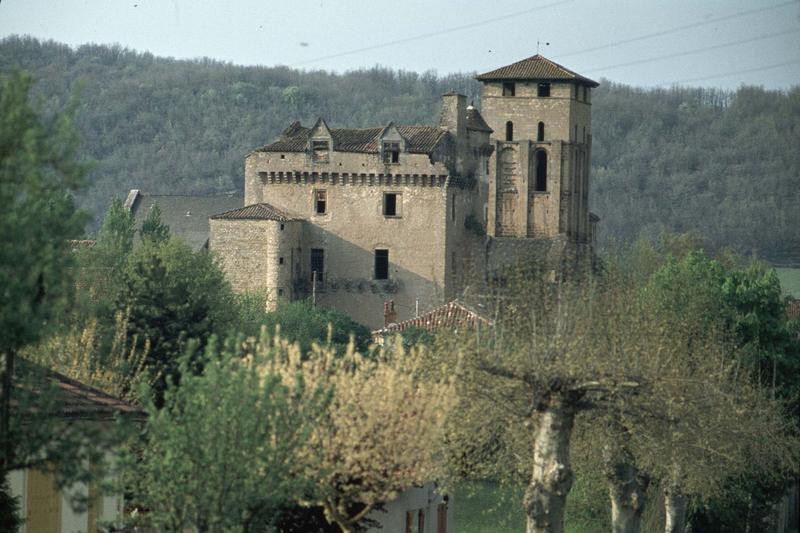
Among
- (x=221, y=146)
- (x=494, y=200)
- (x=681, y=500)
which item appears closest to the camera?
(x=681, y=500)

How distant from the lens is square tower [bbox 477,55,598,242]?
103375 mm

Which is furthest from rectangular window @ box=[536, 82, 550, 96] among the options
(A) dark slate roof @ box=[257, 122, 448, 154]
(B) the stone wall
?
(B) the stone wall

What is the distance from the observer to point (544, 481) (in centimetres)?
3244

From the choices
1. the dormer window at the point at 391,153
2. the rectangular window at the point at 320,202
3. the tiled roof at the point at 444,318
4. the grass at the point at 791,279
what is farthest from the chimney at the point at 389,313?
the grass at the point at 791,279

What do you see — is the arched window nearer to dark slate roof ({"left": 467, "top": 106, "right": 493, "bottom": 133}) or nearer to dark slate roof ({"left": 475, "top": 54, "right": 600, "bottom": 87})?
dark slate roof ({"left": 475, "top": 54, "right": 600, "bottom": 87})

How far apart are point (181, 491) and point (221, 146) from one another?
170 m

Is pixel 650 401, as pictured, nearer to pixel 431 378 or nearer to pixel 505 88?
pixel 431 378

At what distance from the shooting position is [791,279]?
122m

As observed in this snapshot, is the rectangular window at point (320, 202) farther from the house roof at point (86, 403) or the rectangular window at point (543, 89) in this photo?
the house roof at point (86, 403)

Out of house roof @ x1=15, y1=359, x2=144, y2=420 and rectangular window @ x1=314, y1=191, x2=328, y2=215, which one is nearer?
house roof @ x1=15, y1=359, x2=144, y2=420

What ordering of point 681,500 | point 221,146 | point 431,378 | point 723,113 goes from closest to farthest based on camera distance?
point 431,378 → point 681,500 → point 723,113 → point 221,146

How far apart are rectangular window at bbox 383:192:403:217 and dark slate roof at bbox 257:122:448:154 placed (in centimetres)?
190

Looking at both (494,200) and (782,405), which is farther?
(494,200)

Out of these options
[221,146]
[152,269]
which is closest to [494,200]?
[152,269]
